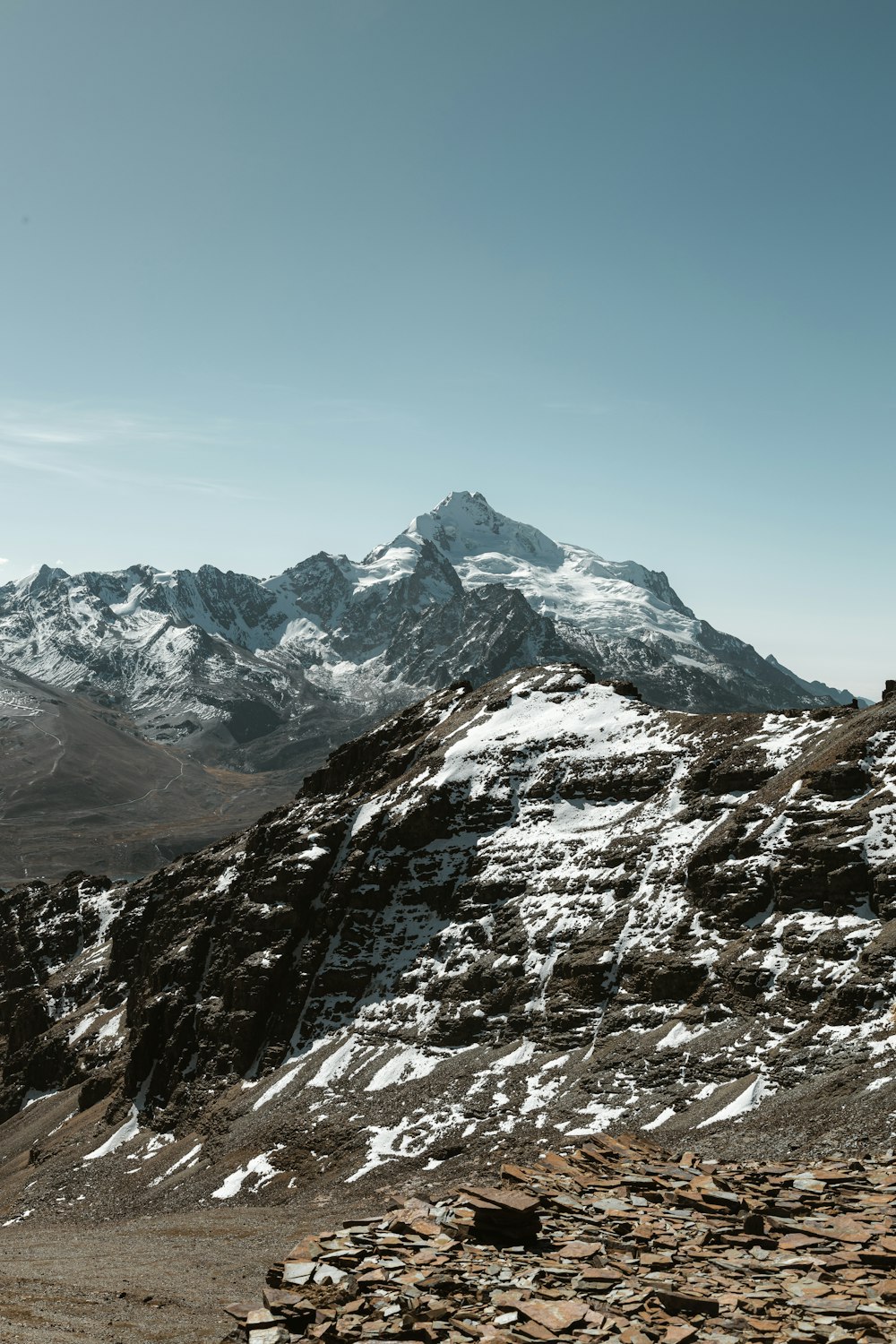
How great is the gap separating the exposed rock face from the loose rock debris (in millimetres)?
26484

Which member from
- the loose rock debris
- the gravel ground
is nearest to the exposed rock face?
the gravel ground

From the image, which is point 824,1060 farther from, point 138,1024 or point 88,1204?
point 138,1024

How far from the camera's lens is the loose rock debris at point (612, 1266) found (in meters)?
18.9

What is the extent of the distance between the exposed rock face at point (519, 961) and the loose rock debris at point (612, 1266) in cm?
2648

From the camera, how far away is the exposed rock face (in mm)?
64062

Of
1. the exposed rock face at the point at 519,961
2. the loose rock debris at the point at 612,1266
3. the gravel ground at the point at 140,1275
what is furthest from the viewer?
the exposed rock face at the point at 519,961

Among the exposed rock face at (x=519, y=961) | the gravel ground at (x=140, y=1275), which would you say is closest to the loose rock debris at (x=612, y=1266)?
the gravel ground at (x=140, y=1275)

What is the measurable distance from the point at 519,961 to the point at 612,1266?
209ft

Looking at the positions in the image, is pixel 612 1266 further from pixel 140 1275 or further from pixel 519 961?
pixel 519 961

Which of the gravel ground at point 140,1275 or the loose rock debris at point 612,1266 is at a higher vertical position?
the loose rock debris at point 612,1266

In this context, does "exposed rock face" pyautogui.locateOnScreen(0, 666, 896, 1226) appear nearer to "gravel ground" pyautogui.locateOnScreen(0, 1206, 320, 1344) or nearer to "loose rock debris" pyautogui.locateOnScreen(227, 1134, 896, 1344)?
"gravel ground" pyautogui.locateOnScreen(0, 1206, 320, 1344)

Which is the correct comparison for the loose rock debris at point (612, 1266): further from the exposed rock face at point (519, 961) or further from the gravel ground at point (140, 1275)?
the exposed rock face at point (519, 961)

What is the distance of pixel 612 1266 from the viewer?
2192 cm

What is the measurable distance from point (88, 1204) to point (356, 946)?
107 ft
